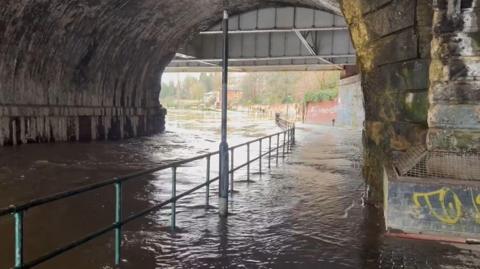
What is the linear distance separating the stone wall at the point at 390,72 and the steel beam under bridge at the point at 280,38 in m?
15.0

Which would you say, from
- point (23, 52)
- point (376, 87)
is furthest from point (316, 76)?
point (376, 87)

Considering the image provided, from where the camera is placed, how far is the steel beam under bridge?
23.8 m

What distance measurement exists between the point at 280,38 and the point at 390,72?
21.2m

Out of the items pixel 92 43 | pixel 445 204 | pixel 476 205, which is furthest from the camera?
pixel 92 43

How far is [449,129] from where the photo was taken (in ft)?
22.4

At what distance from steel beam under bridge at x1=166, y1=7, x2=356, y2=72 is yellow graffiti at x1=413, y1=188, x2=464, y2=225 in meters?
17.7

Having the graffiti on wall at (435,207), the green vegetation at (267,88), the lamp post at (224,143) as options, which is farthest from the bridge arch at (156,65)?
the green vegetation at (267,88)

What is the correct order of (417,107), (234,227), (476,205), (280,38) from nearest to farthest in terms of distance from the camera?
1. (476,205)
2. (234,227)
3. (417,107)
4. (280,38)

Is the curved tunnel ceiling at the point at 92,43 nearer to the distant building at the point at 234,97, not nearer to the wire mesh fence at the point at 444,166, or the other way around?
the wire mesh fence at the point at 444,166

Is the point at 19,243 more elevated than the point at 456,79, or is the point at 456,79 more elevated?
the point at 456,79

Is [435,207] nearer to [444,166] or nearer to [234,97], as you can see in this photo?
[444,166]

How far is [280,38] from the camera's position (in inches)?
1131

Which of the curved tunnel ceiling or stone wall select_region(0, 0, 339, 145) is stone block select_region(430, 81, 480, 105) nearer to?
the curved tunnel ceiling

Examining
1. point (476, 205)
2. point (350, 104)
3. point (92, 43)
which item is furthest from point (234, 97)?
point (476, 205)
